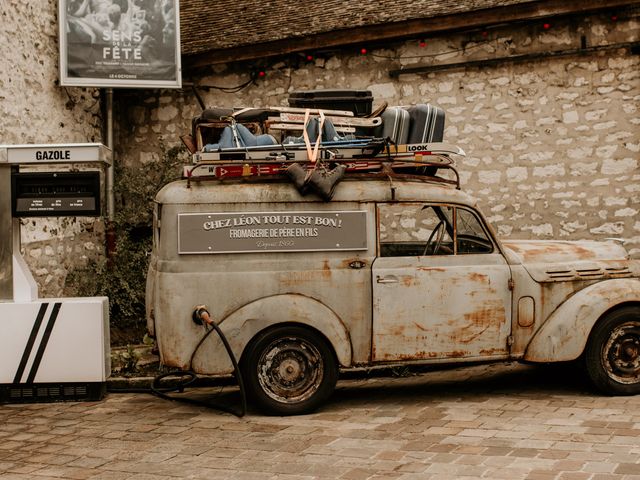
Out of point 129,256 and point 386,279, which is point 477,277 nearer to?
point 386,279

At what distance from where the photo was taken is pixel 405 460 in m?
5.55

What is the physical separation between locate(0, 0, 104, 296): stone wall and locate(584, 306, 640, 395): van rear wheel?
23.0 ft

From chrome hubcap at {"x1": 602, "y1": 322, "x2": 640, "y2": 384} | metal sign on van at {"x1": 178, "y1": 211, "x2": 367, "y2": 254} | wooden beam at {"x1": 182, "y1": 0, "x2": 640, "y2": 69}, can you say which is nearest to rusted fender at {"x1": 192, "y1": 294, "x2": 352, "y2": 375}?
metal sign on van at {"x1": 178, "y1": 211, "x2": 367, "y2": 254}

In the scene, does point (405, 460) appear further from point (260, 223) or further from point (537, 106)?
point (537, 106)

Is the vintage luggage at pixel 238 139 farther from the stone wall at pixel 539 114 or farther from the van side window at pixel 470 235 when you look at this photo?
the stone wall at pixel 539 114

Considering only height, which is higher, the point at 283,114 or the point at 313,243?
the point at 283,114

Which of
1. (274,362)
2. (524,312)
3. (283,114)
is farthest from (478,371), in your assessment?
(283,114)

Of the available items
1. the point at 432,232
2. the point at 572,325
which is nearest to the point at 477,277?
the point at 432,232

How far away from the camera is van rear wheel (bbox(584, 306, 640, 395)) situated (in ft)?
24.1

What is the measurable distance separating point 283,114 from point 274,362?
2250mm

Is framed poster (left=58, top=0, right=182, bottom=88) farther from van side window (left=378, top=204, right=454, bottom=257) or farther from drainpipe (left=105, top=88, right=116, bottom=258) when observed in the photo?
van side window (left=378, top=204, right=454, bottom=257)

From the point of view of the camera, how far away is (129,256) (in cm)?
1228

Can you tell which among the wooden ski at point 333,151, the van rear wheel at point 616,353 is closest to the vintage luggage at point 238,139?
the wooden ski at point 333,151

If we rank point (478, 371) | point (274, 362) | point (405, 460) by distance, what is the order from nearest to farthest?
1. point (405, 460)
2. point (274, 362)
3. point (478, 371)
